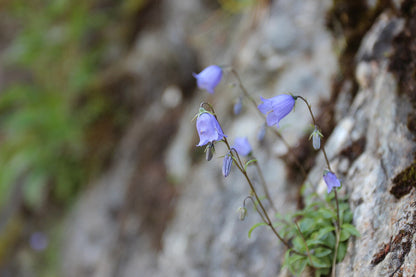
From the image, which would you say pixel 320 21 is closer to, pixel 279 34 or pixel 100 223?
pixel 279 34

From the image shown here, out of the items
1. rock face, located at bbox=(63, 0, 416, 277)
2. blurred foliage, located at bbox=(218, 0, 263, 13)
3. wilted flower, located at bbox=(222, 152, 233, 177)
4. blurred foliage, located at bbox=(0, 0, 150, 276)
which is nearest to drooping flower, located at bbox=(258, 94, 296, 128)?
wilted flower, located at bbox=(222, 152, 233, 177)

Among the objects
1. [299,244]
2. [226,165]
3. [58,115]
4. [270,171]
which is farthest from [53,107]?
[299,244]

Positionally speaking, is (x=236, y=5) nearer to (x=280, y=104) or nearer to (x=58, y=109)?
(x=58, y=109)

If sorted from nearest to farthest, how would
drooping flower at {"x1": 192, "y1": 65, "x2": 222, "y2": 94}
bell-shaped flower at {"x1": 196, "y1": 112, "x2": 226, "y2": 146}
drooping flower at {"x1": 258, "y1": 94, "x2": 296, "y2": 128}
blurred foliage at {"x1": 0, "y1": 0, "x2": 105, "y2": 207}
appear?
bell-shaped flower at {"x1": 196, "y1": 112, "x2": 226, "y2": 146} < drooping flower at {"x1": 258, "y1": 94, "x2": 296, "y2": 128} < drooping flower at {"x1": 192, "y1": 65, "x2": 222, "y2": 94} < blurred foliage at {"x1": 0, "y1": 0, "x2": 105, "y2": 207}

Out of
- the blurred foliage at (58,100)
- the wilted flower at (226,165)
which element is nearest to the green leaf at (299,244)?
the wilted flower at (226,165)

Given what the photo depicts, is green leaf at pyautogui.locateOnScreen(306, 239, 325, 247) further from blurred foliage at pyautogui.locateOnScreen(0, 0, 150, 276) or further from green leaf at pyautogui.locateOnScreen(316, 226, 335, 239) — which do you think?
blurred foliage at pyautogui.locateOnScreen(0, 0, 150, 276)

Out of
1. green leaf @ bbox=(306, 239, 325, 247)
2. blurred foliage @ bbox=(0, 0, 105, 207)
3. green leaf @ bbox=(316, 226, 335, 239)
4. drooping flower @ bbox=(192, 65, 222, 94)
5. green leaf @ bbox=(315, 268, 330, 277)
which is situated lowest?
green leaf @ bbox=(315, 268, 330, 277)
